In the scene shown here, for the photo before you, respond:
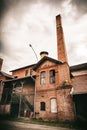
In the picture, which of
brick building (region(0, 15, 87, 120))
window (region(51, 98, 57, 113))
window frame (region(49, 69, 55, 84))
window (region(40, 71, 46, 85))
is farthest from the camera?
window (region(40, 71, 46, 85))

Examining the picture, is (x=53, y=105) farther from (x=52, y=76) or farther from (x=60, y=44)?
(x=60, y=44)

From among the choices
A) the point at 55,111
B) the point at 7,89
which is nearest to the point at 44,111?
the point at 55,111

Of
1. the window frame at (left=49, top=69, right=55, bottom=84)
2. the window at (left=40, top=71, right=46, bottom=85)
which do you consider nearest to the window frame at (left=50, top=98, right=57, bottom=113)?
the window frame at (left=49, top=69, right=55, bottom=84)

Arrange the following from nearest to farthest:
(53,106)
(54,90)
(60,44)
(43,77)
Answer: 1. (53,106)
2. (54,90)
3. (43,77)
4. (60,44)

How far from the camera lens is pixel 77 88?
13.6 m

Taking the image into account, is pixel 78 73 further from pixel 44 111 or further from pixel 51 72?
pixel 44 111

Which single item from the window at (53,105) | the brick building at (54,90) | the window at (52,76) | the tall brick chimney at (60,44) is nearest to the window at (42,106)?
the brick building at (54,90)

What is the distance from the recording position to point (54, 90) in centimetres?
1438

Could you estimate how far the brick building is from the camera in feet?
42.4

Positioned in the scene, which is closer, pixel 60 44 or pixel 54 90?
pixel 54 90

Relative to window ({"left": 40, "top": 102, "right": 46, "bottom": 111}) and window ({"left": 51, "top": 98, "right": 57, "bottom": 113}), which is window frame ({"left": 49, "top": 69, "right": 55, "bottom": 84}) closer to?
window ({"left": 51, "top": 98, "right": 57, "bottom": 113})

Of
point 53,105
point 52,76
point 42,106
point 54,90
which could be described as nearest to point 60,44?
point 52,76

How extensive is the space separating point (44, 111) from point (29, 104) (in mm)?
3443

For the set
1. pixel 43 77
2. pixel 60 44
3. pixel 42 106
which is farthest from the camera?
pixel 60 44
